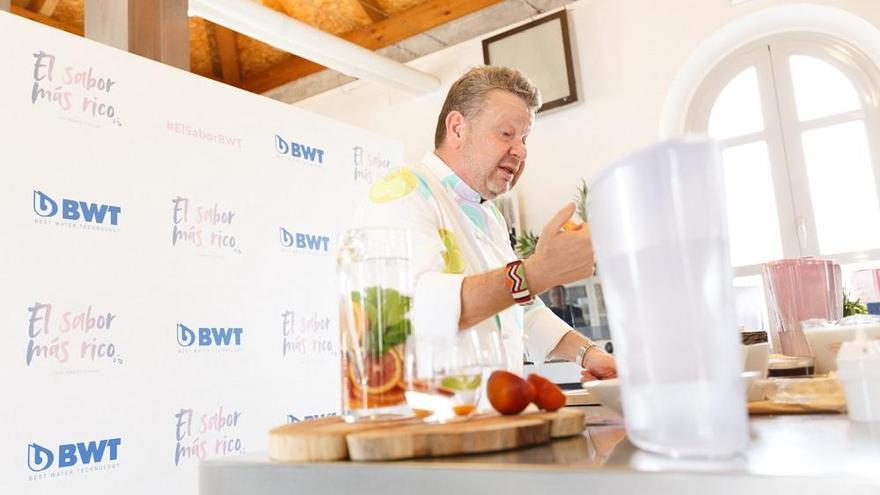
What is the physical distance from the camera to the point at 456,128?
5.98ft

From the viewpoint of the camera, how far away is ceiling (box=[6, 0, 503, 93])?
539 cm

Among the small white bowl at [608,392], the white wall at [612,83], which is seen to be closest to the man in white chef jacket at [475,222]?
the small white bowl at [608,392]

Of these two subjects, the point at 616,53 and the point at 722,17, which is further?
the point at 616,53

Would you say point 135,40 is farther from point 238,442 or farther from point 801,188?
Answer: point 801,188

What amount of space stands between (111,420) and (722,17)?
396 centimetres

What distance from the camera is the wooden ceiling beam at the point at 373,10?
552cm

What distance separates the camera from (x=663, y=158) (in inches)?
20.7

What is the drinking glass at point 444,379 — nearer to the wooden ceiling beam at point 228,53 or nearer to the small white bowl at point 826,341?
the small white bowl at point 826,341

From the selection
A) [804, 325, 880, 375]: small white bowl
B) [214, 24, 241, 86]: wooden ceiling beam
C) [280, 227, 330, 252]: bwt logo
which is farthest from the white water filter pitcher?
[214, 24, 241, 86]: wooden ceiling beam

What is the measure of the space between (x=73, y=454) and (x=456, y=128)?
1.48m

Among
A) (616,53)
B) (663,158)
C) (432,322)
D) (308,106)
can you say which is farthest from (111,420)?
(308,106)

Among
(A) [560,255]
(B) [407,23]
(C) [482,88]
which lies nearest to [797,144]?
(B) [407,23]

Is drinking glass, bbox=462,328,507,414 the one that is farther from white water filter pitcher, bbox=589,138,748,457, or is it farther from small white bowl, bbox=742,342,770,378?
small white bowl, bbox=742,342,770,378

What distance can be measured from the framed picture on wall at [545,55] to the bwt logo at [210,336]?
288cm
